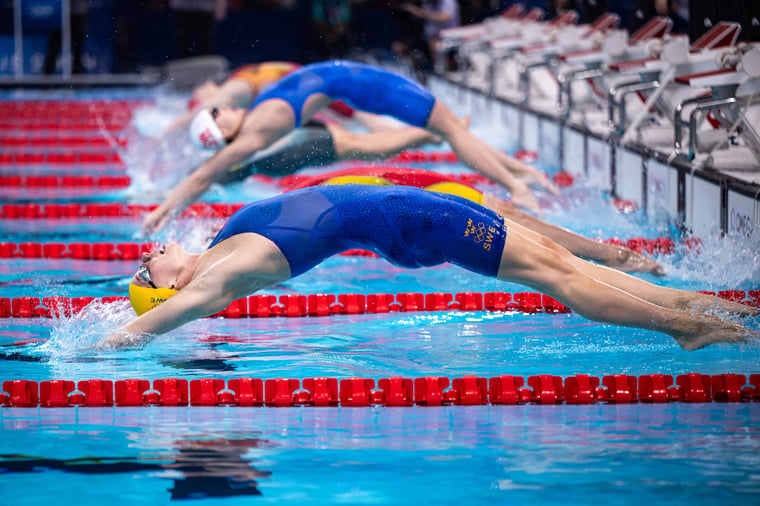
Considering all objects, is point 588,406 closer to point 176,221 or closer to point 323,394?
point 323,394

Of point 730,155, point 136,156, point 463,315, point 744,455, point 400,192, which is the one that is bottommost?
point 744,455

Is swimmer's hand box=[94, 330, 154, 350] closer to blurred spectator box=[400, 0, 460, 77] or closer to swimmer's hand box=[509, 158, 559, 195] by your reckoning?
swimmer's hand box=[509, 158, 559, 195]

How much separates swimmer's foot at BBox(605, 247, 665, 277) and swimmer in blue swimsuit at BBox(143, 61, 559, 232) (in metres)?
1.03

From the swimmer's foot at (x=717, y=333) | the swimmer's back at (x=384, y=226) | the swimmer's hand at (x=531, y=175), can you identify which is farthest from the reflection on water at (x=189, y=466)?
the swimmer's hand at (x=531, y=175)

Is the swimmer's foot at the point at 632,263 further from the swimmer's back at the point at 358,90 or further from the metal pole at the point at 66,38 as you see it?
the metal pole at the point at 66,38

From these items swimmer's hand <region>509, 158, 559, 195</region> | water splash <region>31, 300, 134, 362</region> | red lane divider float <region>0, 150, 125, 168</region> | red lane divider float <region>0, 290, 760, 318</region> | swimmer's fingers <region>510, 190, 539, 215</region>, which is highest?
red lane divider float <region>0, 150, 125, 168</region>

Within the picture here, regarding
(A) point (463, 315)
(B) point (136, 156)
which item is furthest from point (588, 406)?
(B) point (136, 156)

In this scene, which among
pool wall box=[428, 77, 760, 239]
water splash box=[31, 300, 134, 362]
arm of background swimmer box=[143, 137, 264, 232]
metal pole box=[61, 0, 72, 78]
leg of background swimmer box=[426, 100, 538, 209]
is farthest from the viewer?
metal pole box=[61, 0, 72, 78]

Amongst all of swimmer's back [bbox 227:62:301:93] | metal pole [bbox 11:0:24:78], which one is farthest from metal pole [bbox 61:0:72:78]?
swimmer's back [bbox 227:62:301:93]

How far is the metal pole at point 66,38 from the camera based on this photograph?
15266 mm

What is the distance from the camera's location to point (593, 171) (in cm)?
749

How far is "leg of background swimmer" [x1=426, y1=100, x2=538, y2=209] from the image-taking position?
18.7 feet

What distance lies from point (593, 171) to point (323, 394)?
4.44m

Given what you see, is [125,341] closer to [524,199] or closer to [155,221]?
[155,221]
